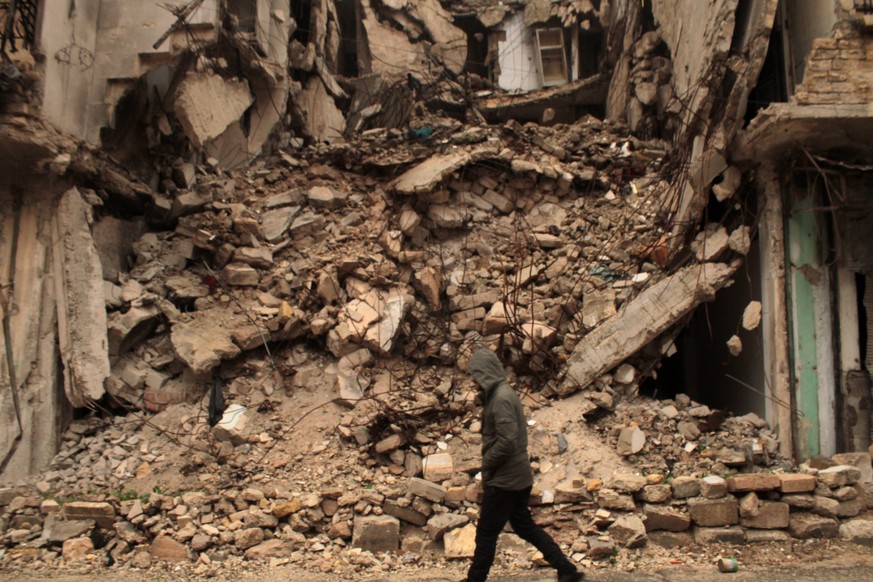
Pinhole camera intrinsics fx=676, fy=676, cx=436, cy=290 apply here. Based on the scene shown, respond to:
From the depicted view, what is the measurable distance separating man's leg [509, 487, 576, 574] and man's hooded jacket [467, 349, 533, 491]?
15cm

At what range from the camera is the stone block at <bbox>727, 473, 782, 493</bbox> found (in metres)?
5.28

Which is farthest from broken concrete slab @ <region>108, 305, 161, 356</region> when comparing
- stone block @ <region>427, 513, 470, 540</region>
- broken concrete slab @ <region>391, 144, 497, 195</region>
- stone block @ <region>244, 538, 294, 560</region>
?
stone block @ <region>427, 513, 470, 540</region>

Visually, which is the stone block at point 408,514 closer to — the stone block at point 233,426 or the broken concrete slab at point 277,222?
the stone block at point 233,426

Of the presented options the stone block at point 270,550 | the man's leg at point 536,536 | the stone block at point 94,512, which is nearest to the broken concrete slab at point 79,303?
the stone block at point 94,512

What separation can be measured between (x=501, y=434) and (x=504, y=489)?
331mm

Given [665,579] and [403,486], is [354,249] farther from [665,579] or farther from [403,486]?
[665,579]

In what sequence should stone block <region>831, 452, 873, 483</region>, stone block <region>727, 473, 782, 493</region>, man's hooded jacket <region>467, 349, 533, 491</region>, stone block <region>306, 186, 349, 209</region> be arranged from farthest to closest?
stone block <region>306, 186, 349, 209</region> < stone block <region>831, 452, 873, 483</region> < stone block <region>727, 473, 782, 493</region> < man's hooded jacket <region>467, 349, 533, 491</region>

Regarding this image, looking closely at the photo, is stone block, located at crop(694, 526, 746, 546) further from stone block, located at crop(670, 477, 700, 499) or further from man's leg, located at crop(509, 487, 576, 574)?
man's leg, located at crop(509, 487, 576, 574)

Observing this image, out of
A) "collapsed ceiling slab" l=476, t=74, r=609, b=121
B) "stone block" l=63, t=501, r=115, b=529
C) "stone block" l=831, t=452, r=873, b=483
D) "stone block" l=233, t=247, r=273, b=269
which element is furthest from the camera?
"collapsed ceiling slab" l=476, t=74, r=609, b=121

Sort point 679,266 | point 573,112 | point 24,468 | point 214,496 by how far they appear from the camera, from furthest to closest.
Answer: point 573,112, point 679,266, point 24,468, point 214,496

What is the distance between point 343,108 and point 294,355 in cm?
498

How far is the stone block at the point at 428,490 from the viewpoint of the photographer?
5.34 m

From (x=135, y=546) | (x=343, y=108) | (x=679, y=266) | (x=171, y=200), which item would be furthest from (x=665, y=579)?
(x=343, y=108)

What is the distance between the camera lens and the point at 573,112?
11703mm
